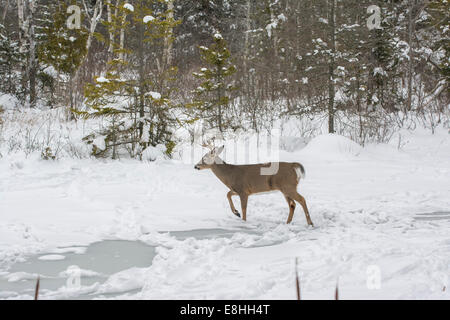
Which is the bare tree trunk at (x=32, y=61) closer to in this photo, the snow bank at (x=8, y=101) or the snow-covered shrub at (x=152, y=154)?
the snow bank at (x=8, y=101)

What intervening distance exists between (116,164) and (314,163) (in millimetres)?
5093

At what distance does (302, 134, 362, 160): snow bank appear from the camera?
1139 cm

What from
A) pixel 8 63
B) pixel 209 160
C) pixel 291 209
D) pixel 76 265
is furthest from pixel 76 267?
pixel 8 63

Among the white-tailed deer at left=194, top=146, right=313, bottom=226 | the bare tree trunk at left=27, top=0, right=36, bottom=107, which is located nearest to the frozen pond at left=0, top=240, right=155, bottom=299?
the white-tailed deer at left=194, top=146, right=313, bottom=226

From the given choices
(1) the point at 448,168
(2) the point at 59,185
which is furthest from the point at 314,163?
(2) the point at 59,185

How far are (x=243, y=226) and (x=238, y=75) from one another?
14015mm

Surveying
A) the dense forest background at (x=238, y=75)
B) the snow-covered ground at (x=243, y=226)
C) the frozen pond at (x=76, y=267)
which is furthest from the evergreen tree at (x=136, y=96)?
the frozen pond at (x=76, y=267)

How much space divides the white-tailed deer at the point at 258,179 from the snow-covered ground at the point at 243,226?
36 centimetres

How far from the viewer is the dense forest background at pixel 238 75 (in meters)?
10.8

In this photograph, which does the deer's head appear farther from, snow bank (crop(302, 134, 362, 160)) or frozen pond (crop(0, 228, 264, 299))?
snow bank (crop(302, 134, 362, 160))

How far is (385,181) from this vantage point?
8.78 meters

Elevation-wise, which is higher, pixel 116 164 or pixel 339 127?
pixel 339 127

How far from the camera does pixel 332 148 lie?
11609 millimetres

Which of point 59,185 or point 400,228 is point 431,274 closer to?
point 400,228
